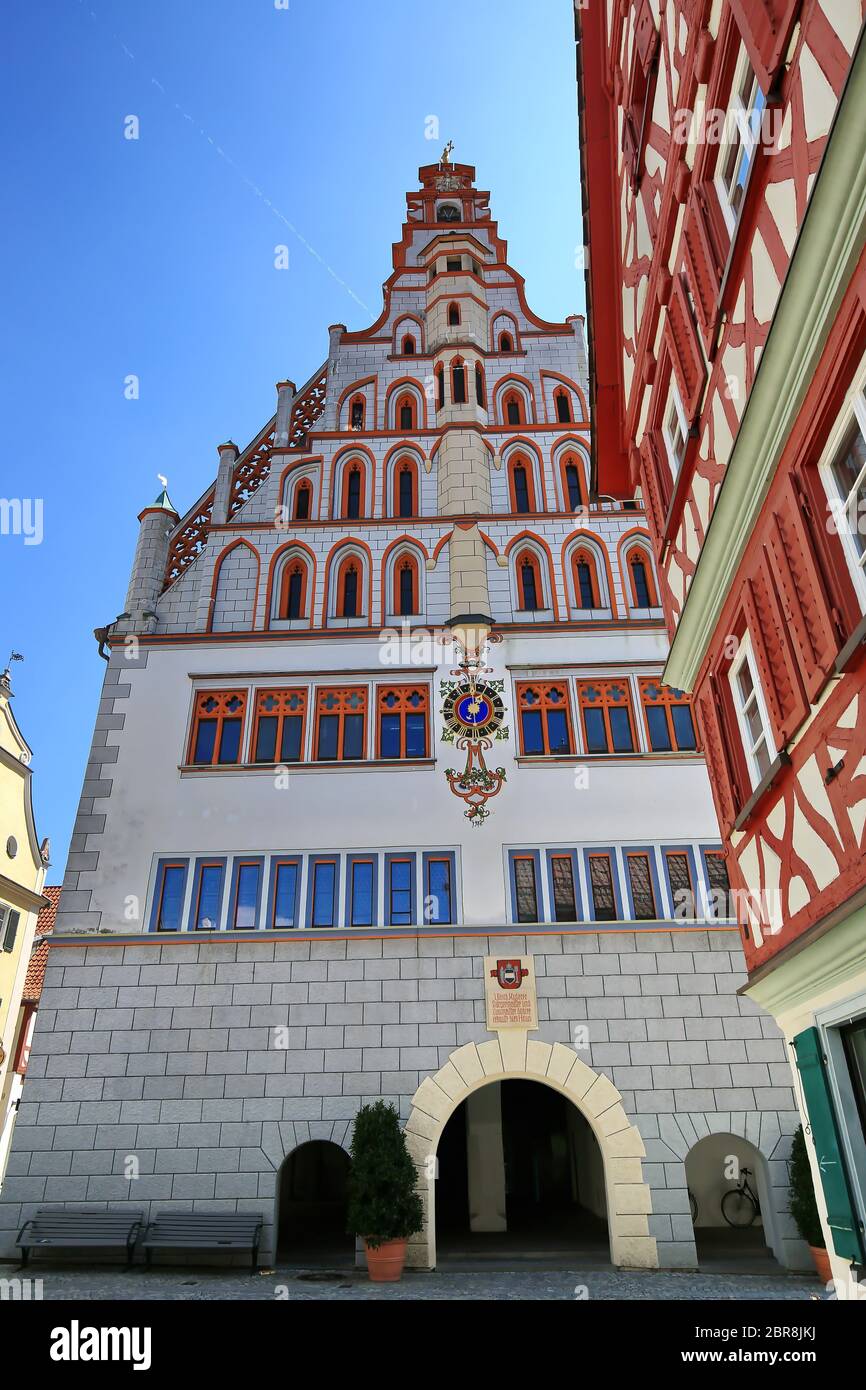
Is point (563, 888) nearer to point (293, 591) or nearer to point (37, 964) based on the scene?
point (293, 591)

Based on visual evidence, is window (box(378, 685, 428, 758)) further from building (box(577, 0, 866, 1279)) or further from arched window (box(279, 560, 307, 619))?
building (box(577, 0, 866, 1279))

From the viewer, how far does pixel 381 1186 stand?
11602 millimetres

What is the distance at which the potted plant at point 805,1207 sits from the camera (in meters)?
11.4

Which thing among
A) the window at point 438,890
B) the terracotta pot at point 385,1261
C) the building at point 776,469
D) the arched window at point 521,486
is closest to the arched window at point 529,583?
the arched window at point 521,486

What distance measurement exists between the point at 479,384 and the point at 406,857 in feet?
34.5

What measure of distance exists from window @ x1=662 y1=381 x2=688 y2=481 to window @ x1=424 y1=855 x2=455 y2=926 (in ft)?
25.2

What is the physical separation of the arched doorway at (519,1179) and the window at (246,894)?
5.73 meters

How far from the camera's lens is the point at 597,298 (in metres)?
11.9

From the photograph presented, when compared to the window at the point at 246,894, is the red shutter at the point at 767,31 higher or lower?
higher

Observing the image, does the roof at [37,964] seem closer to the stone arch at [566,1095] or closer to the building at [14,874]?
the building at [14,874]

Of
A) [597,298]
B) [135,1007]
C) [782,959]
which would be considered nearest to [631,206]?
[597,298]

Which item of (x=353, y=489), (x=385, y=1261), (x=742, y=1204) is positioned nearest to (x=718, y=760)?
(x=385, y=1261)

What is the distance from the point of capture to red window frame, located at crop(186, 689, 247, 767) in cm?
Answer: 1534
